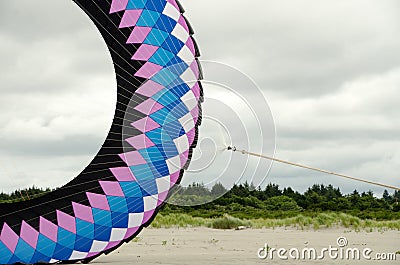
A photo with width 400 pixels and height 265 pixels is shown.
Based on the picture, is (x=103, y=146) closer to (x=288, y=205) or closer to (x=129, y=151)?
(x=129, y=151)

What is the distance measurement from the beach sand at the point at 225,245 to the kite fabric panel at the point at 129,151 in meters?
0.67

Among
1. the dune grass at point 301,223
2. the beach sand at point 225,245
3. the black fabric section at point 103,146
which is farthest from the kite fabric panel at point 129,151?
the dune grass at point 301,223

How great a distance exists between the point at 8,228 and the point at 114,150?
1581 millimetres

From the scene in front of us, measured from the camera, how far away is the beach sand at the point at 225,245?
851 centimetres

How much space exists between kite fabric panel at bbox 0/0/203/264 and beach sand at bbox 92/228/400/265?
671 mm

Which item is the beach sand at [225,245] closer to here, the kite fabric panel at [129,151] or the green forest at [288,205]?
the kite fabric panel at [129,151]

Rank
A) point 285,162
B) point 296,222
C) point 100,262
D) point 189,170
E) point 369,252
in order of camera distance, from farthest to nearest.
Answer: point 296,222
point 369,252
point 100,262
point 189,170
point 285,162

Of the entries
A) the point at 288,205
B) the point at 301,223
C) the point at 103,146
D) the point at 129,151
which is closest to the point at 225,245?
the point at 129,151

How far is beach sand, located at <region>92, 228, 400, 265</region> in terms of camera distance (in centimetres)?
851

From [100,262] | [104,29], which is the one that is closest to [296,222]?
[100,262]

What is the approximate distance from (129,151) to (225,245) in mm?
4012

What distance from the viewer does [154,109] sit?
8.00 metres

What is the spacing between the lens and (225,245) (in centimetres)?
1143

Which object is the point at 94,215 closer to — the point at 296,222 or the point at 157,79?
the point at 157,79
